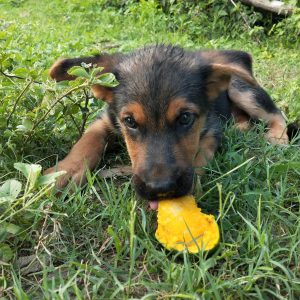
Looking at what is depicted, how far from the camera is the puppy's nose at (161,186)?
7.79 feet

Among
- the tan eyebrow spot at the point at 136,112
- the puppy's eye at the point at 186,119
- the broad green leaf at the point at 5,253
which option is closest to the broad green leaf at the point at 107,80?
the tan eyebrow spot at the point at 136,112

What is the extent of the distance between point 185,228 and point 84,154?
111 cm

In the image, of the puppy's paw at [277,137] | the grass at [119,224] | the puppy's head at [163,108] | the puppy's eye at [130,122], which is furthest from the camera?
the puppy's paw at [277,137]

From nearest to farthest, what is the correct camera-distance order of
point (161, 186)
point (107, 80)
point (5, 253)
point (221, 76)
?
1. point (5, 253)
2. point (161, 186)
3. point (107, 80)
4. point (221, 76)

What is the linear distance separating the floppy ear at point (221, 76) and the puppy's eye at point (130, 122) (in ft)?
2.12

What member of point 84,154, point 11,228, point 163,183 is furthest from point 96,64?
point 11,228

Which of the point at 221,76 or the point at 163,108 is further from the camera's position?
the point at 221,76

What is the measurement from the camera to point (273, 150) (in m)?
3.24

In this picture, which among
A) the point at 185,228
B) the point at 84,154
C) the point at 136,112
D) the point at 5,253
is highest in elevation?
the point at 136,112

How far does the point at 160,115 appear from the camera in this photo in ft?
8.92

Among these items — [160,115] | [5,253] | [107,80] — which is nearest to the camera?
[5,253]

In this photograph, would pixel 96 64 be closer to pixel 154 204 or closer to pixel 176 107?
pixel 176 107

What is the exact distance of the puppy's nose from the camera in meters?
2.38

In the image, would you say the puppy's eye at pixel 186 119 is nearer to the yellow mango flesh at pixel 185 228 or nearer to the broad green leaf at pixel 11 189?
the yellow mango flesh at pixel 185 228
